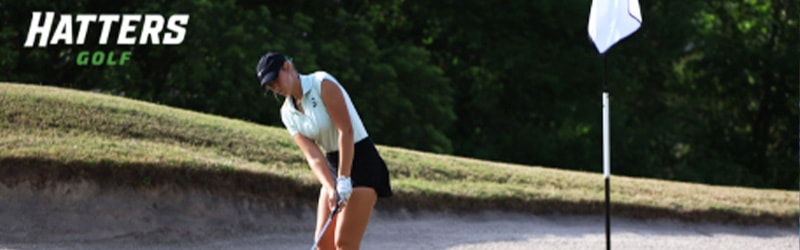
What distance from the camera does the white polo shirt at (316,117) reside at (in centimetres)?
666

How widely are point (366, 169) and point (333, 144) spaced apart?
0.88 ft

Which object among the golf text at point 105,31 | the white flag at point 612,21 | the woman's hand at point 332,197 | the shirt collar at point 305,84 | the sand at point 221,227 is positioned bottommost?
the sand at point 221,227

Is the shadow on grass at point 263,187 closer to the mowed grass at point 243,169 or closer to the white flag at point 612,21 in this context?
the mowed grass at point 243,169

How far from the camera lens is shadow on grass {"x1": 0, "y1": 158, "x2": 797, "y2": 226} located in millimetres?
11945

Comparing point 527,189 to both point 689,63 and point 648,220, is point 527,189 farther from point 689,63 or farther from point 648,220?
point 689,63

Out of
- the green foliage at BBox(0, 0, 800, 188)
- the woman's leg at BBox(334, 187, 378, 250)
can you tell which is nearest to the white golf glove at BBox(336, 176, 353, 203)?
the woman's leg at BBox(334, 187, 378, 250)

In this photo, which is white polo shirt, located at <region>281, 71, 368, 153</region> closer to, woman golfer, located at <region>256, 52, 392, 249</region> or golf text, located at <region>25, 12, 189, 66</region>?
woman golfer, located at <region>256, 52, 392, 249</region>

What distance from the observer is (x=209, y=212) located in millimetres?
12367

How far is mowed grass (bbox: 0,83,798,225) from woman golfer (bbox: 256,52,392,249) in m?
5.77

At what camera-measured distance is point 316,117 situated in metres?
6.77

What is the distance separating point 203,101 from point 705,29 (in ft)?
57.2

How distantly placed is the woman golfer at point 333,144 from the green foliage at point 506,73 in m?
16.5

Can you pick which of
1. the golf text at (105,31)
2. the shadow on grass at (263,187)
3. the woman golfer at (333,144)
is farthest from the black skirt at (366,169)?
the golf text at (105,31)

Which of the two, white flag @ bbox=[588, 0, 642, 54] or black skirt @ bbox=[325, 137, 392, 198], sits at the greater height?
white flag @ bbox=[588, 0, 642, 54]
